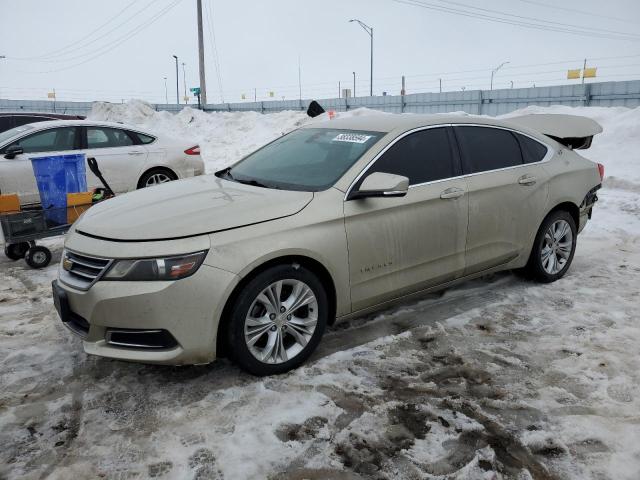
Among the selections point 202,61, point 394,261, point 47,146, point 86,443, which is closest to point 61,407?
point 86,443

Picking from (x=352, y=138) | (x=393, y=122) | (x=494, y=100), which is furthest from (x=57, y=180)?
(x=494, y=100)

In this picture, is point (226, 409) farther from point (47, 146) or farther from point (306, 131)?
point (47, 146)

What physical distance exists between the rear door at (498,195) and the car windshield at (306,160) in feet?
3.25

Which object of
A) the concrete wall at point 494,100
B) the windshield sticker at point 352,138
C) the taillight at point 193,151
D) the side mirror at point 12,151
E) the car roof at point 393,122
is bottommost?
the taillight at point 193,151

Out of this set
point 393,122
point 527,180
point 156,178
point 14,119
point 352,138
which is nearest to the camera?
point 352,138

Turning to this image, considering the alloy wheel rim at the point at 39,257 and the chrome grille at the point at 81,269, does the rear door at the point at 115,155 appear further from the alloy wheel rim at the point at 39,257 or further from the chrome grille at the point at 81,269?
the chrome grille at the point at 81,269

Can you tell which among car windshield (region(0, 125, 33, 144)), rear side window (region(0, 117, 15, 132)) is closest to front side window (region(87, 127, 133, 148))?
car windshield (region(0, 125, 33, 144))

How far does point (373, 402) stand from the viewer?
3.35m

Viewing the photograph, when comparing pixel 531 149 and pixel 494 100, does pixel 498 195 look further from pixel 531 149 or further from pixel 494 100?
pixel 494 100

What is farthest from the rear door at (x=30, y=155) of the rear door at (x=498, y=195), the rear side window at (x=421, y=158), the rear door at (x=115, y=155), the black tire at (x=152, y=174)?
the rear door at (x=498, y=195)

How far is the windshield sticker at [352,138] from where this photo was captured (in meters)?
4.23

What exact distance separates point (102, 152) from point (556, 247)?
22.3 feet

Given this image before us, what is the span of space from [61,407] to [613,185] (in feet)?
32.8

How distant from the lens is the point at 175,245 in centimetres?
320
